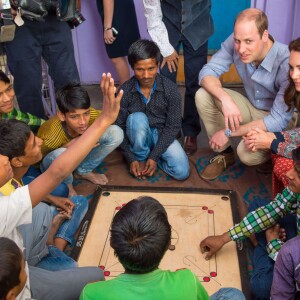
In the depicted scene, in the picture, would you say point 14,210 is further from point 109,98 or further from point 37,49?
point 37,49

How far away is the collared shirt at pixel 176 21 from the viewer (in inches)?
107

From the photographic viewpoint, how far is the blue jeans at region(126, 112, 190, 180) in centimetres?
266

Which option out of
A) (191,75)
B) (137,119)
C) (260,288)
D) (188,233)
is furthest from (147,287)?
(191,75)

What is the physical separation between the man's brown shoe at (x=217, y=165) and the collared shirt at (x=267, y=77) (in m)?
0.37

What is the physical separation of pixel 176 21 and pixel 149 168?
0.94m

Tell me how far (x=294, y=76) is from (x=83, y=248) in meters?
1.35

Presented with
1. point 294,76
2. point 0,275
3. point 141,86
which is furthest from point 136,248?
point 141,86

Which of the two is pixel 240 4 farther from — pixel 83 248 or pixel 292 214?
pixel 83 248

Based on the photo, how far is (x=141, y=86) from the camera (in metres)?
2.67

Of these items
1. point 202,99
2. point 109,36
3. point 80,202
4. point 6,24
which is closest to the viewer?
point 80,202

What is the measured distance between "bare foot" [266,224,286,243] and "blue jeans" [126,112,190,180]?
81 centimetres

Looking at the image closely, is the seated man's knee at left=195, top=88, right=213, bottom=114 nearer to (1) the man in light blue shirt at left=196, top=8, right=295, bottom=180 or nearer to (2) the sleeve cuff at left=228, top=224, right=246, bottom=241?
(1) the man in light blue shirt at left=196, top=8, right=295, bottom=180

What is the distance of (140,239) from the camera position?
1217 mm

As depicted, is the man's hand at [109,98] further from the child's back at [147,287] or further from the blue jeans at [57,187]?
the blue jeans at [57,187]
